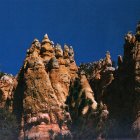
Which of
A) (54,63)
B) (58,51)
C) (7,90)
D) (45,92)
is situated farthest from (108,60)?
(7,90)

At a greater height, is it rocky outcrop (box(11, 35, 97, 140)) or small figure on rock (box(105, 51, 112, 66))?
small figure on rock (box(105, 51, 112, 66))

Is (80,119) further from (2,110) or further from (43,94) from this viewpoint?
(2,110)

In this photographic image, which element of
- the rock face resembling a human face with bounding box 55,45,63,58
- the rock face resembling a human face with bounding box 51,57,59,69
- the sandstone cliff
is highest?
the rock face resembling a human face with bounding box 55,45,63,58

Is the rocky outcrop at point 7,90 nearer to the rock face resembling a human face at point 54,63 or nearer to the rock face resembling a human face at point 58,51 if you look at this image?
the rock face resembling a human face at point 54,63

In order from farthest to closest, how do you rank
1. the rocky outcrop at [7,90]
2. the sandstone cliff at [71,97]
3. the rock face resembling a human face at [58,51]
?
the rock face resembling a human face at [58,51], the rocky outcrop at [7,90], the sandstone cliff at [71,97]

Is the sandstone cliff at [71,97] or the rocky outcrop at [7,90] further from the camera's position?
the rocky outcrop at [7,90]

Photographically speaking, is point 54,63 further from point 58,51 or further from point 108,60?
point 108,60

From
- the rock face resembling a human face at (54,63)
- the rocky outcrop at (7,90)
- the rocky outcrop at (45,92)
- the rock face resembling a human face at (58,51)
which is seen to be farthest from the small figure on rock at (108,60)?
the rocky outcrop at (7,90)

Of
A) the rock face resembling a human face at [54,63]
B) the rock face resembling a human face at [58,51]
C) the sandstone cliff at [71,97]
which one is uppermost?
the rock face resembling a human face at [58,51]

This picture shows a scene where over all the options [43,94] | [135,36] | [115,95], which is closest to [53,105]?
[43,94]

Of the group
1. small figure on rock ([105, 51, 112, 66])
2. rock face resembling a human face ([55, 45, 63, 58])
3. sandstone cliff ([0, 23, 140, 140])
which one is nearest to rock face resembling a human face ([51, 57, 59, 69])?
sandstone cliff ([0, 23, 140, 140])

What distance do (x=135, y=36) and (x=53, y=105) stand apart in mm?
12260

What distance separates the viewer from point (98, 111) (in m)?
77.8

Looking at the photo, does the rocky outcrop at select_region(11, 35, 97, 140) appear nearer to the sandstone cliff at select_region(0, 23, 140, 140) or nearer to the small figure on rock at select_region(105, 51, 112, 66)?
the sandstone cliff at select_region(0, 23, 140, 140)
